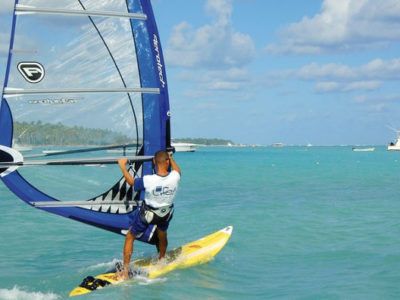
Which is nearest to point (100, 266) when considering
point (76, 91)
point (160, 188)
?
point (160, 188)

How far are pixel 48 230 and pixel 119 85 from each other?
22.2 feet

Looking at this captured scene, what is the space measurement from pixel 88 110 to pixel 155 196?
1245 millimetres

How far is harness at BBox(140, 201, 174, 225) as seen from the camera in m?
6.96

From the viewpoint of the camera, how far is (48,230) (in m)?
13.1

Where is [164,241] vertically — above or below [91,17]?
below

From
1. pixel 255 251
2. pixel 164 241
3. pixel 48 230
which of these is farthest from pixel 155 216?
pixel 48 230

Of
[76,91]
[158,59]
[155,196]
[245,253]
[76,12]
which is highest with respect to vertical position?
[76,12]

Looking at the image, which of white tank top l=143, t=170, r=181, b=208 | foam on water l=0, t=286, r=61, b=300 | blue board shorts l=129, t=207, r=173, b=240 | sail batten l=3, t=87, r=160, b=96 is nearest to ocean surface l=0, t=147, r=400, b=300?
foam on water l=0, t=286, r=61, b=300

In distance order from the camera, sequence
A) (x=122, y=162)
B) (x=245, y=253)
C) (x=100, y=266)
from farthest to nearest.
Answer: (x=245, y=253), (x=100, y=266), (x=122, y=162)

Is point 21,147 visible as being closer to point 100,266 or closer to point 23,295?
point 23,295

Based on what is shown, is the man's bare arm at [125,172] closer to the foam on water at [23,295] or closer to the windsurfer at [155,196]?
the windsurfer at [155,196]

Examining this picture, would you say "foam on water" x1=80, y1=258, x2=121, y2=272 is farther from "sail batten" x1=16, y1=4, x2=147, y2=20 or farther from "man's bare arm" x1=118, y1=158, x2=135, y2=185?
"sail batten" x1=16, y1=4, x2=147, y2=20

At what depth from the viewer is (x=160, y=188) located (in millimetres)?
6816

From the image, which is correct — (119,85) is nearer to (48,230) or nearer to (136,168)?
(136,168)
